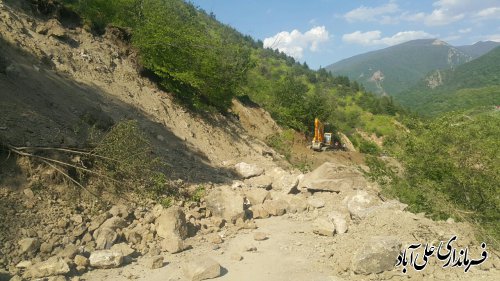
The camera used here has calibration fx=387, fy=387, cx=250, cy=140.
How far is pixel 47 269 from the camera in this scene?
227 inches

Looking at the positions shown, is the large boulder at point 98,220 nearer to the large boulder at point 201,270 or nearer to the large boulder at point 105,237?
the large boulder at point 105,237

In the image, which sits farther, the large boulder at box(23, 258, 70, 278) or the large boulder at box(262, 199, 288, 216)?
the large boulder at box(262, 199, 288, 216)

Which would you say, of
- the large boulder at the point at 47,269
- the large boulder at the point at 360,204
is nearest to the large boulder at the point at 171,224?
the large boulder at the point at 47,269

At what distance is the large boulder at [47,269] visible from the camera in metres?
5.70

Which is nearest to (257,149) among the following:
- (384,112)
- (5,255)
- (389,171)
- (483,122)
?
(389,171)

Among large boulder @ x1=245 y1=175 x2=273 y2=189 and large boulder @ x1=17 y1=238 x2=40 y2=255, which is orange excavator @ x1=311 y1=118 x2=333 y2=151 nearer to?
large boulder @ x1=245 y1=175 x2=273 y2=189

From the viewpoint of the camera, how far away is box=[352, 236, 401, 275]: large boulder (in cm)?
644

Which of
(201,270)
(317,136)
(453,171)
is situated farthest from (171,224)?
(317,136)

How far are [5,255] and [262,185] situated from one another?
749cm

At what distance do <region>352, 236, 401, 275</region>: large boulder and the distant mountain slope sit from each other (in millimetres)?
75059

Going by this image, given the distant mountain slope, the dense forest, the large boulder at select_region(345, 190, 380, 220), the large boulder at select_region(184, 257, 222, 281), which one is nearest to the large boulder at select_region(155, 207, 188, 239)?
the large boulder at select_region(184, 257, 222, 281)

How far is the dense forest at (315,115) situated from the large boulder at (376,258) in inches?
88.8

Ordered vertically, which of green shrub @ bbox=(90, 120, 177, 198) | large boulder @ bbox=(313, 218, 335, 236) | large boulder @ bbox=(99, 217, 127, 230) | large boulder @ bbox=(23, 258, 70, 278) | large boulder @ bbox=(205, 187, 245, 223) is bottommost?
large boulder @ bbox=(313, 218, 335, 236)

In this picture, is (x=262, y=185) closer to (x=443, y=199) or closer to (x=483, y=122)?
(x=443, y=199)
